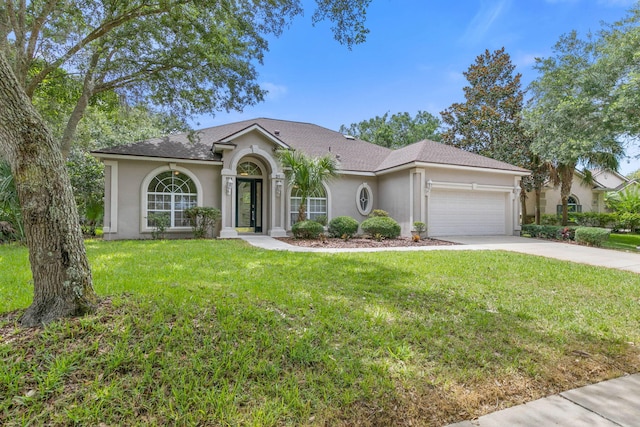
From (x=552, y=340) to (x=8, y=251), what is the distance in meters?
11.9

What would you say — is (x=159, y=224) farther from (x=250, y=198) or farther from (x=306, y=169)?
(x=306, y=169)

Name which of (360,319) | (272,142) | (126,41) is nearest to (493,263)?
(360,319)

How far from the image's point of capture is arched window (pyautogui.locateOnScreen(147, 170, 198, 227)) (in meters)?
12.9

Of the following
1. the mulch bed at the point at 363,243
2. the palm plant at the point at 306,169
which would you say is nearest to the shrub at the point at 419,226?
the mulch bed at the point at 363,243

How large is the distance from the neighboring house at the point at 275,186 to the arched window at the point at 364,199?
0.18ft

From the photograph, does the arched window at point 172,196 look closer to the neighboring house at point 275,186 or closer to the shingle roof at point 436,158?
the neighboring house at point 275,186

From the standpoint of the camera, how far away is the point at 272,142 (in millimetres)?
14023

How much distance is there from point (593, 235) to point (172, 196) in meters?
17.1

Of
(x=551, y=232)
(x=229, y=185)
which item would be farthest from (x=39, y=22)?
(x=551, y=232)

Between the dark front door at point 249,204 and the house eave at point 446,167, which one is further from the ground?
Answer: the house eave at point 446,167

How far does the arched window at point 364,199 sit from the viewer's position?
16.0m

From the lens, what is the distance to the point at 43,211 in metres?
2.96

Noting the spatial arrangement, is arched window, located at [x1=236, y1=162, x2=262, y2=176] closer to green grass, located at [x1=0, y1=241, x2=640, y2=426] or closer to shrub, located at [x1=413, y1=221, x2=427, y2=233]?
shrub, located at [x1=413, y1=221, x2=427, y2=233]

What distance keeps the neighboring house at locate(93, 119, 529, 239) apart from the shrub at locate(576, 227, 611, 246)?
3181mm
